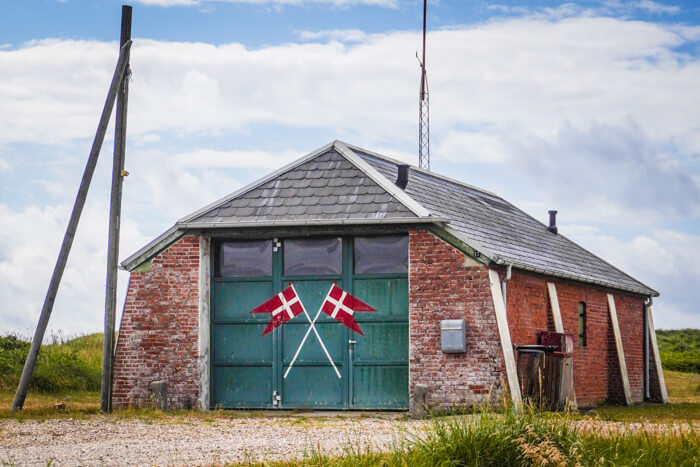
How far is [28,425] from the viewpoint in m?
16.3

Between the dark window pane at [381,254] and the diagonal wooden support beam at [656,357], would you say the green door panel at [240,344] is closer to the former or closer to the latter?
the dark window pane at [381,254]

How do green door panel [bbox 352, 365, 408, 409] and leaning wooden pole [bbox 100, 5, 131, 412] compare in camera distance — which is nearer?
green door panel [bbox 352, 365, 408, 409]

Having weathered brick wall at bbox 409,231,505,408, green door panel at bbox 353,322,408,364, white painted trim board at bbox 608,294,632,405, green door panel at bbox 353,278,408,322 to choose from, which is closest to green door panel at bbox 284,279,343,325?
green door panel at bbox 353,278,408,322

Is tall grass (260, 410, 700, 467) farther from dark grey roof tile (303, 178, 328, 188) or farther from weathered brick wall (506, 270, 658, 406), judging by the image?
dark grey roof tile (303, 178, 328, 188)

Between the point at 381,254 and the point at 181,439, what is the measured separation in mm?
6286

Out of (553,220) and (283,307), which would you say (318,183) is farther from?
(553,220)

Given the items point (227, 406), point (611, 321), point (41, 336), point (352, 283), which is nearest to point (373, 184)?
point (352, 283)

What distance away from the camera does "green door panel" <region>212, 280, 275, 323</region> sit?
63.5 ft

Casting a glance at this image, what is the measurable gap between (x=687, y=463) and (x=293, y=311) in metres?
9.71

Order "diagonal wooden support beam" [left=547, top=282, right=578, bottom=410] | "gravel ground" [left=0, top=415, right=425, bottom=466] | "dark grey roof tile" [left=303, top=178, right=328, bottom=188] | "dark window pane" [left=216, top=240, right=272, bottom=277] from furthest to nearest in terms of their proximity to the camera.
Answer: "diagonal wooden support beam" [left=547, top=282, right=578, bottom=410], "dark grey roof tile" [left=303, top=178, right=328, bottom=188], "dark window pane" [left=216, top=240, right=272, bottom=277], "gravel ground" [left=0, top=415, right=425, bottom=466]

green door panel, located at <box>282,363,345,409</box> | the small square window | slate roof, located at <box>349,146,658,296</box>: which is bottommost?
green door panel, located at <box>282,363,345,409</box>

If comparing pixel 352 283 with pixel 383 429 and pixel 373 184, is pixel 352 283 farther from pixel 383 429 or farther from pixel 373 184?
pixel 383 429

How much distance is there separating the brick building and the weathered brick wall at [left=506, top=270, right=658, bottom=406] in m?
0.10

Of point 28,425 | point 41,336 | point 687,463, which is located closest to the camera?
point 687,463
